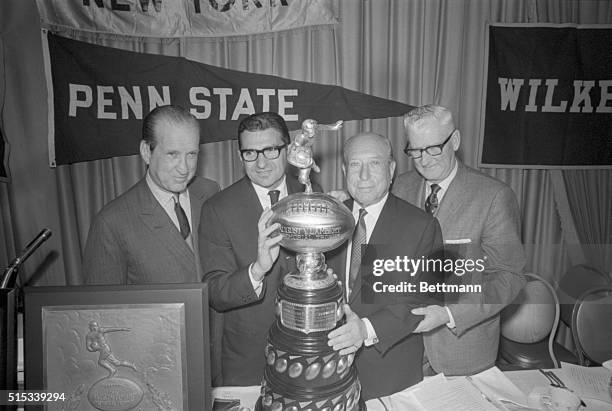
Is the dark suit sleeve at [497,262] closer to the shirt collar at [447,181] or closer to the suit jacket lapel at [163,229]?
the shirt collar at [447,181]

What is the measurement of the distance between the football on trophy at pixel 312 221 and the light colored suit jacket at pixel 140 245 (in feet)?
1.76

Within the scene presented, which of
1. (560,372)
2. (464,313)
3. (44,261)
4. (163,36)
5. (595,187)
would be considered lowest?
(560,372)

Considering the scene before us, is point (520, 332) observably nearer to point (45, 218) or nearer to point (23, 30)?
point (45, 218)

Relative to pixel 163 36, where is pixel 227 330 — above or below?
below

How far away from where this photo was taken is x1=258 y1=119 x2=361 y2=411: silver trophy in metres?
1.00

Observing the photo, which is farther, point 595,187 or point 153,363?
point 595,187

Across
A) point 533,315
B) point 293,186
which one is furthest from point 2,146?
point 533,315

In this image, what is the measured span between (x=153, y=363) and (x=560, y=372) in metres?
1.12

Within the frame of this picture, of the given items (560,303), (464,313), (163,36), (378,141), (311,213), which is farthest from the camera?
(560,303)

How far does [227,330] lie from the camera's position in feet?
4.71

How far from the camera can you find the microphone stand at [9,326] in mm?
1005

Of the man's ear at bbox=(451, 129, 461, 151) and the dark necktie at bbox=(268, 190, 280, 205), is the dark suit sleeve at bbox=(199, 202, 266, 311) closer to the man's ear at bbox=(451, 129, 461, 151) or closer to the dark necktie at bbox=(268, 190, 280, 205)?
the dark necktie at bbox=(268, 190, 280, 205)

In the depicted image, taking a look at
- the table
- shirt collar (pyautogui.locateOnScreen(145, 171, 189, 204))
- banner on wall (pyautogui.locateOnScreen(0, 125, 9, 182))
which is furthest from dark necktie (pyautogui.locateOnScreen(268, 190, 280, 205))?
banner on wall (pyautogui.locateOnScreen(0, 125, 9, 182))

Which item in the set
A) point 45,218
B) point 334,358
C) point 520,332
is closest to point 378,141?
point 334,358
